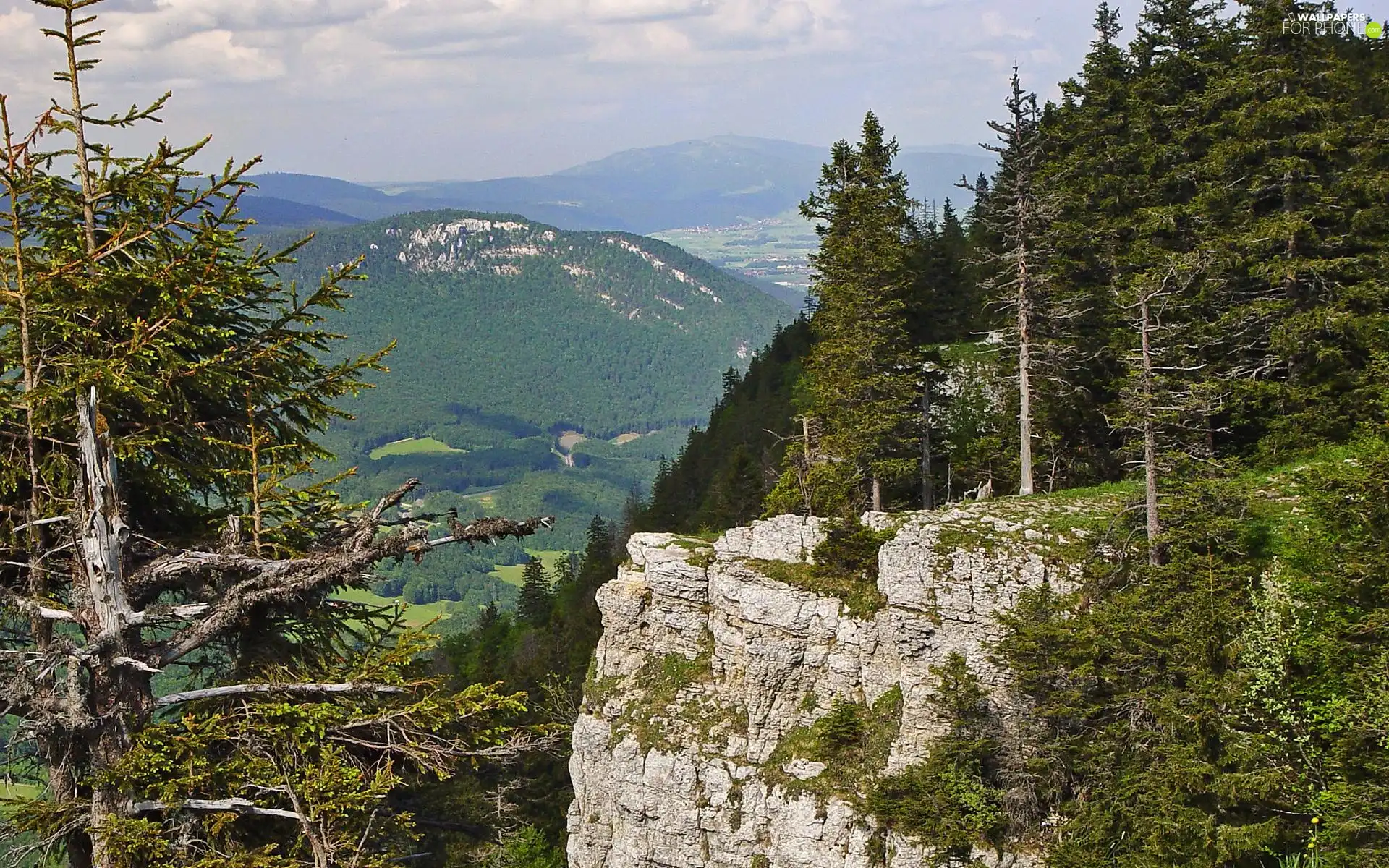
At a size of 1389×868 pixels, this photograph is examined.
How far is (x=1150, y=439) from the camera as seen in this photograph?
21469 millimetres

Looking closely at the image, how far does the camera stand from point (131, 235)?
32.0ft

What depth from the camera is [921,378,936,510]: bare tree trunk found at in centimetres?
3441

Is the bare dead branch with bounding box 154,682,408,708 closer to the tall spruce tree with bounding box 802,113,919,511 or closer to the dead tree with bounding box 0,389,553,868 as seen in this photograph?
the dead tree with bounding box 0,389,553,868

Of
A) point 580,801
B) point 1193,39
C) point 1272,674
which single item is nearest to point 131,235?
point 1272,674

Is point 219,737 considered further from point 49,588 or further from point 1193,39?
point 1193,39

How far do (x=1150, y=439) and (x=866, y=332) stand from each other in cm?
1320

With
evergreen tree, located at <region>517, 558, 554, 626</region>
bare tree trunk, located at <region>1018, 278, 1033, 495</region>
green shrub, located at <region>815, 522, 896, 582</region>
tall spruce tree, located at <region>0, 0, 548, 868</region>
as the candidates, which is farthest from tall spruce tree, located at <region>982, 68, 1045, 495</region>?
evergreen tree, located at <region>517, 558, 554, 626</region>

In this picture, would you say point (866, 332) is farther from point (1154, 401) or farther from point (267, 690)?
point (267, 690)

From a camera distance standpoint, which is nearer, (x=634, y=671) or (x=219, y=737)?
(x=219, y=737)

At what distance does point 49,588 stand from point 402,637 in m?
3.69

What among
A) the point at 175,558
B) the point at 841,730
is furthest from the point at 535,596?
the point at 175,558

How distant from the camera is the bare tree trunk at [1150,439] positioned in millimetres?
21203

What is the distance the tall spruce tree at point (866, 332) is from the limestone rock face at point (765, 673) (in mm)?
4601

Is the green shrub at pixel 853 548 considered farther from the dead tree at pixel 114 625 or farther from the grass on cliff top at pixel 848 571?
the dead tree at pixel 114 625
